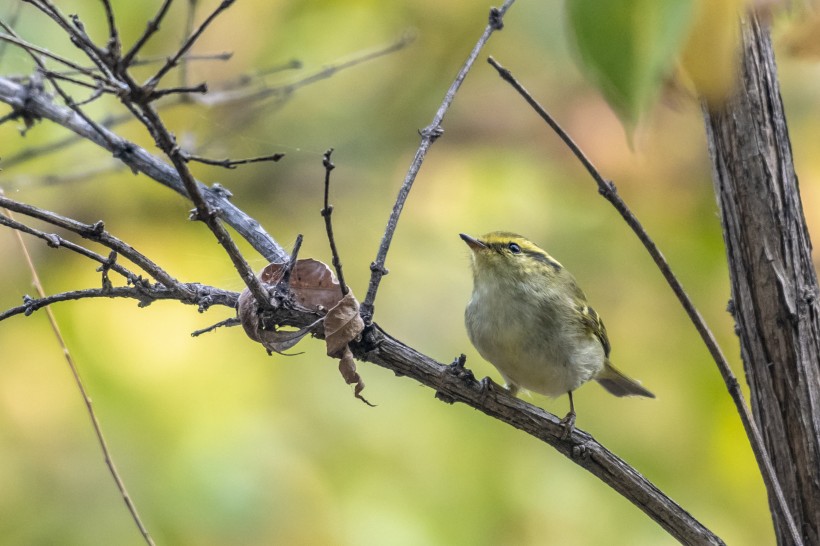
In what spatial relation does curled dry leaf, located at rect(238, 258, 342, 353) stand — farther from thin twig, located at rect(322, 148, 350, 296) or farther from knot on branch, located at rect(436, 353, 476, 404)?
knot on branch, located at rect(436, 353, 476, 404)

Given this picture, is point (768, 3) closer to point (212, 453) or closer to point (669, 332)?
point (212, 453)

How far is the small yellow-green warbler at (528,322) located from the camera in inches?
112

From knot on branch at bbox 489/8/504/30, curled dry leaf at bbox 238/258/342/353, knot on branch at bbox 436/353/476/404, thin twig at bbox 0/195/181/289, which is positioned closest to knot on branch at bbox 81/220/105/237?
thin twig at bbox 0/195/181/289

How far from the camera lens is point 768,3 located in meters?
0.90

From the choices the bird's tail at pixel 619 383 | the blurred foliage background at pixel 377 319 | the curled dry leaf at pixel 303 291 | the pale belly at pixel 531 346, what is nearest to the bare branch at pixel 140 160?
the curled dry leaf at pixel 303 291

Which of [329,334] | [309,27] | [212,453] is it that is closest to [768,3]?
[329,334]

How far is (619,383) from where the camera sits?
3.60 metres

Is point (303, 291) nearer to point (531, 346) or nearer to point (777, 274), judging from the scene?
point (777, 274)

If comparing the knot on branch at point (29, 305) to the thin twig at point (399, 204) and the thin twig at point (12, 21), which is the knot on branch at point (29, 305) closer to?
the thin twig at point (399, 204)

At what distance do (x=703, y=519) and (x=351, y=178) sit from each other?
258 centimetres

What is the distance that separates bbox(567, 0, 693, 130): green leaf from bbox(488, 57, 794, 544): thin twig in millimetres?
820

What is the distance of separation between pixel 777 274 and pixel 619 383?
1.69m

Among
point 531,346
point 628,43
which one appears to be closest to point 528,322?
point 531,346

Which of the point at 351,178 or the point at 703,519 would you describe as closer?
the point at 703,519
